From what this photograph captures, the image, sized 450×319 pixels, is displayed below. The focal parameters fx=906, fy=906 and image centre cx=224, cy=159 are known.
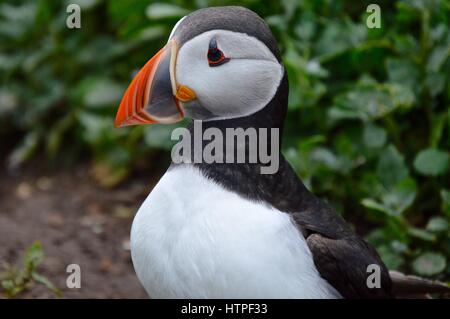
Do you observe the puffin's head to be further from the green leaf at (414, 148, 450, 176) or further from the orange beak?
the green leaf at (414, 148, 450, 176)

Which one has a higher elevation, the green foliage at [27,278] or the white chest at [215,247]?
the white chest at [215,247]

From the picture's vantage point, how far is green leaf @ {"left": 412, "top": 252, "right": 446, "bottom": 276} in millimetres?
4434

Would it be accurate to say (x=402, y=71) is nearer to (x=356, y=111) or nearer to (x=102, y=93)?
(x=356, y=111)

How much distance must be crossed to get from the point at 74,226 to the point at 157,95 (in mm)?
2460

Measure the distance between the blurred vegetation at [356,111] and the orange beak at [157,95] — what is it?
4.53 ft

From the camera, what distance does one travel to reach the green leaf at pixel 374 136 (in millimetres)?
4840

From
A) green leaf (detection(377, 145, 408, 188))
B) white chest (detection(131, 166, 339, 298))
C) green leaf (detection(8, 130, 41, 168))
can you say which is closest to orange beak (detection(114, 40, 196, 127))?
white chest (detection(131, 166, 339, 298))

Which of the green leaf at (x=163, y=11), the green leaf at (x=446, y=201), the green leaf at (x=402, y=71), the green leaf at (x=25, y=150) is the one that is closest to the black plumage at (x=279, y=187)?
the green leaf at (x=446, y=201)

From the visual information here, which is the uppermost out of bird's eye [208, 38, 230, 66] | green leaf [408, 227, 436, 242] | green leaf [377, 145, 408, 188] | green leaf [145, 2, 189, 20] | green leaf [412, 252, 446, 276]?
green leaf [145, 2, 189, 20]

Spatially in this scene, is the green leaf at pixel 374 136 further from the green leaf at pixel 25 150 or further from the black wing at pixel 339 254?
the green leaf at pixel 25 150

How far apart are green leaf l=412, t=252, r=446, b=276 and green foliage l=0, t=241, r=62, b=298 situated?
1.75m

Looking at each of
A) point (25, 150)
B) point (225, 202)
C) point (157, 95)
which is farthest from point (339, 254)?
point (25, 150)

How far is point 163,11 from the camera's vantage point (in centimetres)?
536

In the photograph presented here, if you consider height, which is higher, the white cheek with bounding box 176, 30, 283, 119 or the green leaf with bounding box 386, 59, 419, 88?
the green leaf with bounding box 386, 59, 419, 88
